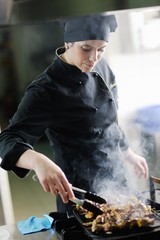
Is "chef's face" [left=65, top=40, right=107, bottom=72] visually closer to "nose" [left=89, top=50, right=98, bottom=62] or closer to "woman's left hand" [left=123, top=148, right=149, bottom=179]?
"nose" [left=89, top=50, right=98, bottom=62]

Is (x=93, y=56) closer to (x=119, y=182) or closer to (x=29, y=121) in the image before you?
(x=29, y=121)

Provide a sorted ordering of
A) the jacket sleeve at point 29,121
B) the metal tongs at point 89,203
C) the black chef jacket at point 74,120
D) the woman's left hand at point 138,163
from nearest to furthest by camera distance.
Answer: the metal tongs at point 89,203 → the jacket sleeve at point 29,121 → the black chef jacket at point 74,120 → the woman's left hand at point 138,163

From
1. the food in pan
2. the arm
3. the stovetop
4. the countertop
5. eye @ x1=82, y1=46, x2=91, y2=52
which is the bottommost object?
the countertop

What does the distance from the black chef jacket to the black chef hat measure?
179 mm

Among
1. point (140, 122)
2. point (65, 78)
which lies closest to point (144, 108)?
point (140, 122)

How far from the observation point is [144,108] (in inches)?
75.1

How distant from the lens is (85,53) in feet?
4.47

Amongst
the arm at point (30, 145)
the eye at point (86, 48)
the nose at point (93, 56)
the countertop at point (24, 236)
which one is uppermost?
the eye at point (86, 48)

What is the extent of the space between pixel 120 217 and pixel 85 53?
2.05 feet

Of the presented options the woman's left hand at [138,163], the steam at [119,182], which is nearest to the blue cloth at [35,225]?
the steam at [119,182]

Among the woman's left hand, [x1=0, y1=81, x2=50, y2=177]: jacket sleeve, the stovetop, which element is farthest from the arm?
the woman's left hand

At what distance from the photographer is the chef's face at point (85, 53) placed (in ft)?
4.34

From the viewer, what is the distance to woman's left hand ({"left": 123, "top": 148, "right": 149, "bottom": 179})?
1.55 meters

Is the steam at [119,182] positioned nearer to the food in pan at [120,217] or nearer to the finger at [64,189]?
the food in pan at [120,217]
